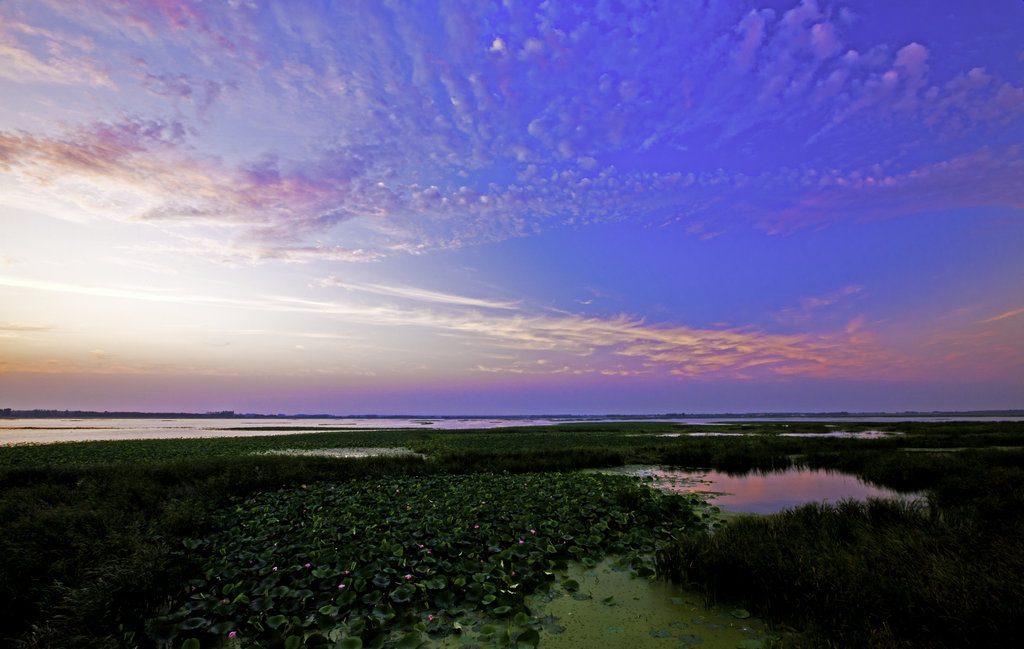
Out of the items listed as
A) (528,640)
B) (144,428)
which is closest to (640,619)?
(528,640)

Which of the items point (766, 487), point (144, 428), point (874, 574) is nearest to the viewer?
point (874, 574)

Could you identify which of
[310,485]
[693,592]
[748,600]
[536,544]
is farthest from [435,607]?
[310,485]

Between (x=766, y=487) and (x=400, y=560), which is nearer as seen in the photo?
(x=400, y=560)

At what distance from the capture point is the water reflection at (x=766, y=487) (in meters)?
13.5

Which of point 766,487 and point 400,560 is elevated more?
point 400,560

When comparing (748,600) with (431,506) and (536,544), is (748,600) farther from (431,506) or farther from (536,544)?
(431,506)

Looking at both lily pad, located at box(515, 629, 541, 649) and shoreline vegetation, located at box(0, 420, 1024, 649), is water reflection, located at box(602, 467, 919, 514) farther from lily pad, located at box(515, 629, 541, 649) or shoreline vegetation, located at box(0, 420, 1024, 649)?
lily pad, located at box(515, 629, 541, 649)

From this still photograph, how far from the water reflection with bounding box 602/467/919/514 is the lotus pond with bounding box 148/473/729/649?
2.78 meters

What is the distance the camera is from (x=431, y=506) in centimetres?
1048

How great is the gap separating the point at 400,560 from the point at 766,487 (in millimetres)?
15402

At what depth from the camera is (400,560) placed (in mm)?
6555

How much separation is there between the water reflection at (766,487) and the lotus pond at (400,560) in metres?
2.78

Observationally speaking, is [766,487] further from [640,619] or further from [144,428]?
[144,428]

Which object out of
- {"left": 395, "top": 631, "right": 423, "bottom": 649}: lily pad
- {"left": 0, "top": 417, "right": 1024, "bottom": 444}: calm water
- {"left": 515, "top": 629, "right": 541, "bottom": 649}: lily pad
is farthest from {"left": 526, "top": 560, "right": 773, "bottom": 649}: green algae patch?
{"left": 0, "top": 417, "right": 1024, "bottom": 444}: calm water
